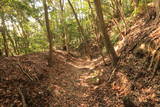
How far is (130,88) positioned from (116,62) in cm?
256

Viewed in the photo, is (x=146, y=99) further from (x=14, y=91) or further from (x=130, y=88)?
(x=14, y=91)

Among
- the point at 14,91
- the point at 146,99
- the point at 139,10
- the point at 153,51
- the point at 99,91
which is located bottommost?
the point at 99,91

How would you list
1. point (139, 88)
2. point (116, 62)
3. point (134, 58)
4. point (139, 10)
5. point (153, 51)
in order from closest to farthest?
point (139, 88) < point (153, 51) < point (134, 58) < point (116, 62) < point (139, 10)

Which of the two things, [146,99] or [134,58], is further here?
[134,58]

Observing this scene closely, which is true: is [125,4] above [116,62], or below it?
above

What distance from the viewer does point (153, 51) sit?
479cm

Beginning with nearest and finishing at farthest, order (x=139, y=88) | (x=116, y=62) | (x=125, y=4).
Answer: (x=139, y=88), (x=116, y=62), (x=125, y=4)

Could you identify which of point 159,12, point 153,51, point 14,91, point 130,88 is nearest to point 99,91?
point 130,88

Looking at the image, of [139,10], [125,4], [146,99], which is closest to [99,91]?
[146,99]

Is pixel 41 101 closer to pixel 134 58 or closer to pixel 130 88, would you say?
pixel 130 88

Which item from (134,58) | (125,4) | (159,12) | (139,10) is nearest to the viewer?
(134,58)

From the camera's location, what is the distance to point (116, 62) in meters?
7.26

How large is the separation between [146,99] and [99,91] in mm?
2509

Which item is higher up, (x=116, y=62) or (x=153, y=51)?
(x=153, y=51)
